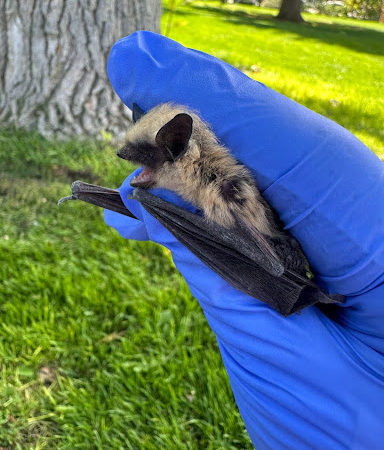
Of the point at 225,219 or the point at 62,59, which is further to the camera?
the point at 62,59

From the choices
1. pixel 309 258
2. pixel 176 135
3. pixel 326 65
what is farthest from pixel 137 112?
pixel 326 65

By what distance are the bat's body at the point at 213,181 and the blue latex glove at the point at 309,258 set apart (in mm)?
48

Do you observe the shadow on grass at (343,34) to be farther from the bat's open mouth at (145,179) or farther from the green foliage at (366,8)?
the bat's open mouth at (145,179)

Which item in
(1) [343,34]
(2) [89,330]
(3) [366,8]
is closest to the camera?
(2) [89,330]

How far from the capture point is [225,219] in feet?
4.75

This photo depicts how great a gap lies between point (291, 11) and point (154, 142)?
31.1ft

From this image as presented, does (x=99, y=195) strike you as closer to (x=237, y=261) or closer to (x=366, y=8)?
(x=237, y=261)

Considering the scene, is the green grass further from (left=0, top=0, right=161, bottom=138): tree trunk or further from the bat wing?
the bat wing

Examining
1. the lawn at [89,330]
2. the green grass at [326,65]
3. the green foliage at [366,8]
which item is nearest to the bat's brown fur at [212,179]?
the lawn at [89,330]

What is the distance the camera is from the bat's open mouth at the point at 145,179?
1.60m

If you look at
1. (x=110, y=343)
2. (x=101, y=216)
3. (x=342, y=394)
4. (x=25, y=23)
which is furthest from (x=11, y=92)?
(x=342, y=394)

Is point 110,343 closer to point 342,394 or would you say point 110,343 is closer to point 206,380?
point 206,380

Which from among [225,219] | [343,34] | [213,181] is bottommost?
[225,219]

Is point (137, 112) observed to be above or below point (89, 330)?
above
